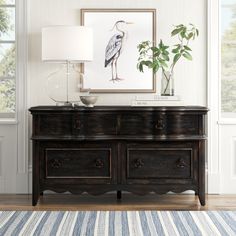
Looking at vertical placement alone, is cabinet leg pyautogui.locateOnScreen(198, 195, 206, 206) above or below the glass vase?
below

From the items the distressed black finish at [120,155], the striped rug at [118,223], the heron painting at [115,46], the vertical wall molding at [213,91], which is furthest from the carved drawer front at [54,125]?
the vertical wall molding at [213,91]

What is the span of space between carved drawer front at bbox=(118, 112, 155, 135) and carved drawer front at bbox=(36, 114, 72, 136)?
16.2 inches

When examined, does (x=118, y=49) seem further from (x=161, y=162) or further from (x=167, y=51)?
(x=161, y=162)

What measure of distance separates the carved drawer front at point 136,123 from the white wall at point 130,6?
0.53m

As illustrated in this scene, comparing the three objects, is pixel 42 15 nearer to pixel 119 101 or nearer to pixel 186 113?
pixel 119 101

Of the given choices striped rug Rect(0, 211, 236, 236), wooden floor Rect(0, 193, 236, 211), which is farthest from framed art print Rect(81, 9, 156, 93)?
striped rug Rect(0, 211, 236, 236)

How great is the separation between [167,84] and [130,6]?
0.78 m

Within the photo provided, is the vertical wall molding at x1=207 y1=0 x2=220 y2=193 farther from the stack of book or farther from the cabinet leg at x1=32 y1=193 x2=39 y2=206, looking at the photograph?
the cabinet leg at x1=32 y1=193 x2=39 y2=206

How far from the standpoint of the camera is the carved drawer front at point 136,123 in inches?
173

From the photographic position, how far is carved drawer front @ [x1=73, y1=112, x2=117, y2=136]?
4391 millimetres

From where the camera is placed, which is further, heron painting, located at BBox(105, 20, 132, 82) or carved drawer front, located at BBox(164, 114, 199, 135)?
heron painting, located at BBox(105, 20, 132, 82)

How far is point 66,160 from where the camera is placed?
4414 millimetres

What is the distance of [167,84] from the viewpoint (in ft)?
15.4

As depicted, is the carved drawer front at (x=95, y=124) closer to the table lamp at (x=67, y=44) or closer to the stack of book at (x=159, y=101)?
the stack of book at (x=159, y=101)
